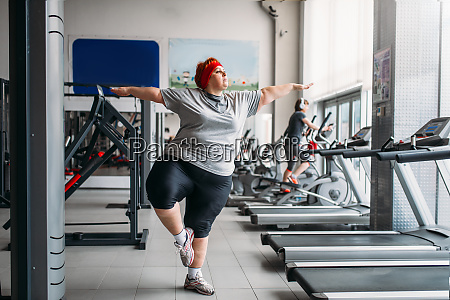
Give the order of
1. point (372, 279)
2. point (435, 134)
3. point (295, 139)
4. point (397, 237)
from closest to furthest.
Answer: point (372, 279), point (435, 134), point (397, 237), point (295, 139)

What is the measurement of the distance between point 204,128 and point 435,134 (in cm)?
178

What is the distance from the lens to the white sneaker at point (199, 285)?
2.56m

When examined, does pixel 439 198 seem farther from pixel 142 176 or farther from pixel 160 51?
pixel 160 51

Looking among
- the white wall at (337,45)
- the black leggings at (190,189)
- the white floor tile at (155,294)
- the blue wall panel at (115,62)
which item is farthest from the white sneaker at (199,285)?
the blue wall panel at (115,62)

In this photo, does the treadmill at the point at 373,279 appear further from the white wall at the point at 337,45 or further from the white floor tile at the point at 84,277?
the white wall at the point at 337,45

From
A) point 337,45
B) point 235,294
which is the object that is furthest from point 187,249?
point 337,45

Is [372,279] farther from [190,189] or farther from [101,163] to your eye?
[101,163]

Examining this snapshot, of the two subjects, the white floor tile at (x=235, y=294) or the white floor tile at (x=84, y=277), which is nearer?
the white floor tile at (x=235, y=294)

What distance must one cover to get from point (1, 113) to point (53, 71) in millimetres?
4391

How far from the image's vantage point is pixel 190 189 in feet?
8.15

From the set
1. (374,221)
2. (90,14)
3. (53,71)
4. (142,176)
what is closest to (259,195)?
(142,176)

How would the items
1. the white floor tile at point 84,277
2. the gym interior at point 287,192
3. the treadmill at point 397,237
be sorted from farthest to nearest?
the treadmill at point 397,237 → the white floor tile at point 84,277 → the gym interior at point 287,192

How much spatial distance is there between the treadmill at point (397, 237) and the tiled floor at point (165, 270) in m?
0.22

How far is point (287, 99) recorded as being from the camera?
933 cm
